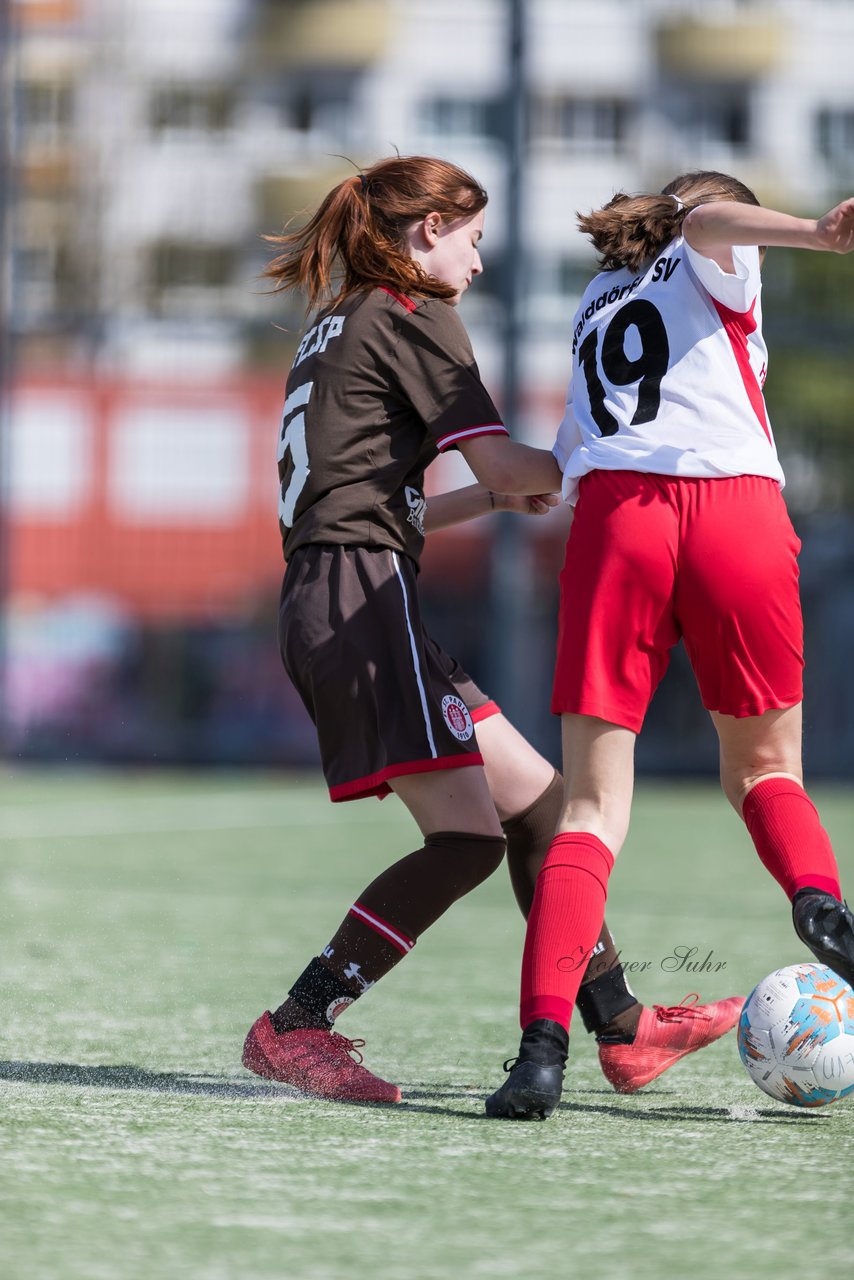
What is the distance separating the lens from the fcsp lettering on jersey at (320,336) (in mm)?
3322

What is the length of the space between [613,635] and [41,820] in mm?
7384

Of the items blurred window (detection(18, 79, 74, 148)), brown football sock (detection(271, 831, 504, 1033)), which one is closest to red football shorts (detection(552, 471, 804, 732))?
brown football sock (detection(271, 831, 504, 1033))

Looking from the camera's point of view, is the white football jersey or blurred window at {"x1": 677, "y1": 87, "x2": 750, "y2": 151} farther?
blurred window at {"x1": 677, "y1": 87, "x2": 750, "y2": 151}

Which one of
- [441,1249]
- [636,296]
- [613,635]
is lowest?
[441,1249]

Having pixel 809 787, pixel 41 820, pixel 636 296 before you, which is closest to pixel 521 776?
pixel 636 296

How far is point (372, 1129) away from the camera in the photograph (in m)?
2.81

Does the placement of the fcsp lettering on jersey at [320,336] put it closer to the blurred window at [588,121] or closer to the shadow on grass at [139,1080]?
the shadow on grass at [139,1080]

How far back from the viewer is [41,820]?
32.5ft

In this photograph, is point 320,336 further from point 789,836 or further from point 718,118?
point 718,118

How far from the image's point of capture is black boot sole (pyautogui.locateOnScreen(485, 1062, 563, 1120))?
282cm

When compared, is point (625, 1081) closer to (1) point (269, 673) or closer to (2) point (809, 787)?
(2) point (809, 787)

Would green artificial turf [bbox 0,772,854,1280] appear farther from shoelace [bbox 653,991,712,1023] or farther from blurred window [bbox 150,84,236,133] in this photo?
blurred window [bbox 150,84,236,133]

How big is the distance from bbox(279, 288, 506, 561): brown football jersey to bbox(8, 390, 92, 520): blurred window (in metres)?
11.9

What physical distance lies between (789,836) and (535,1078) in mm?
576
